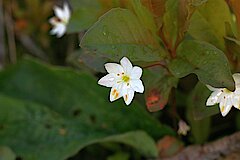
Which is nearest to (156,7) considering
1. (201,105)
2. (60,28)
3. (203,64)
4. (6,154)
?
(203,64)

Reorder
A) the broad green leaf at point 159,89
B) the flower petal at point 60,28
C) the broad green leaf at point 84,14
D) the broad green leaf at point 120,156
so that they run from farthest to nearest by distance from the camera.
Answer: the flower petal at point 60,28 < the broad green leaf at point 120,156 < the broad green leaf at point 84,14 < the broad green leaf at point 159,89

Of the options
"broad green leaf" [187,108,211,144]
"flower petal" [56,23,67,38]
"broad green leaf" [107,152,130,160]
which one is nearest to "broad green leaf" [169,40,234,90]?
"broad green leaf" [187,108,211,144]

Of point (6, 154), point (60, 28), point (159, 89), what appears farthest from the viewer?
point (60, 28)

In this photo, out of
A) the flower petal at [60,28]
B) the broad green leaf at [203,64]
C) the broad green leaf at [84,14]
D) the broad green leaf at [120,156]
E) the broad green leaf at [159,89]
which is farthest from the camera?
the flower petal at [60,28]

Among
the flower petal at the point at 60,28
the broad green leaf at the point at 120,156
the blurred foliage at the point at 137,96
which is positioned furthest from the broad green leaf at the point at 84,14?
the broad green leaf at the point at 120,156

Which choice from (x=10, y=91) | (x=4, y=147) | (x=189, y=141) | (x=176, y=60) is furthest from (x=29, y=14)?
(x=176, y=60)

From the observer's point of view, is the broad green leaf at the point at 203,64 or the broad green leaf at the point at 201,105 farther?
the broad green leaf at the point at 201,105

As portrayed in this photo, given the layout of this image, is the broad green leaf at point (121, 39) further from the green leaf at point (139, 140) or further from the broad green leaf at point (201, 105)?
the green leaf at point (139, 140)

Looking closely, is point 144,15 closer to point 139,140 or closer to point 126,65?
point 126,65
